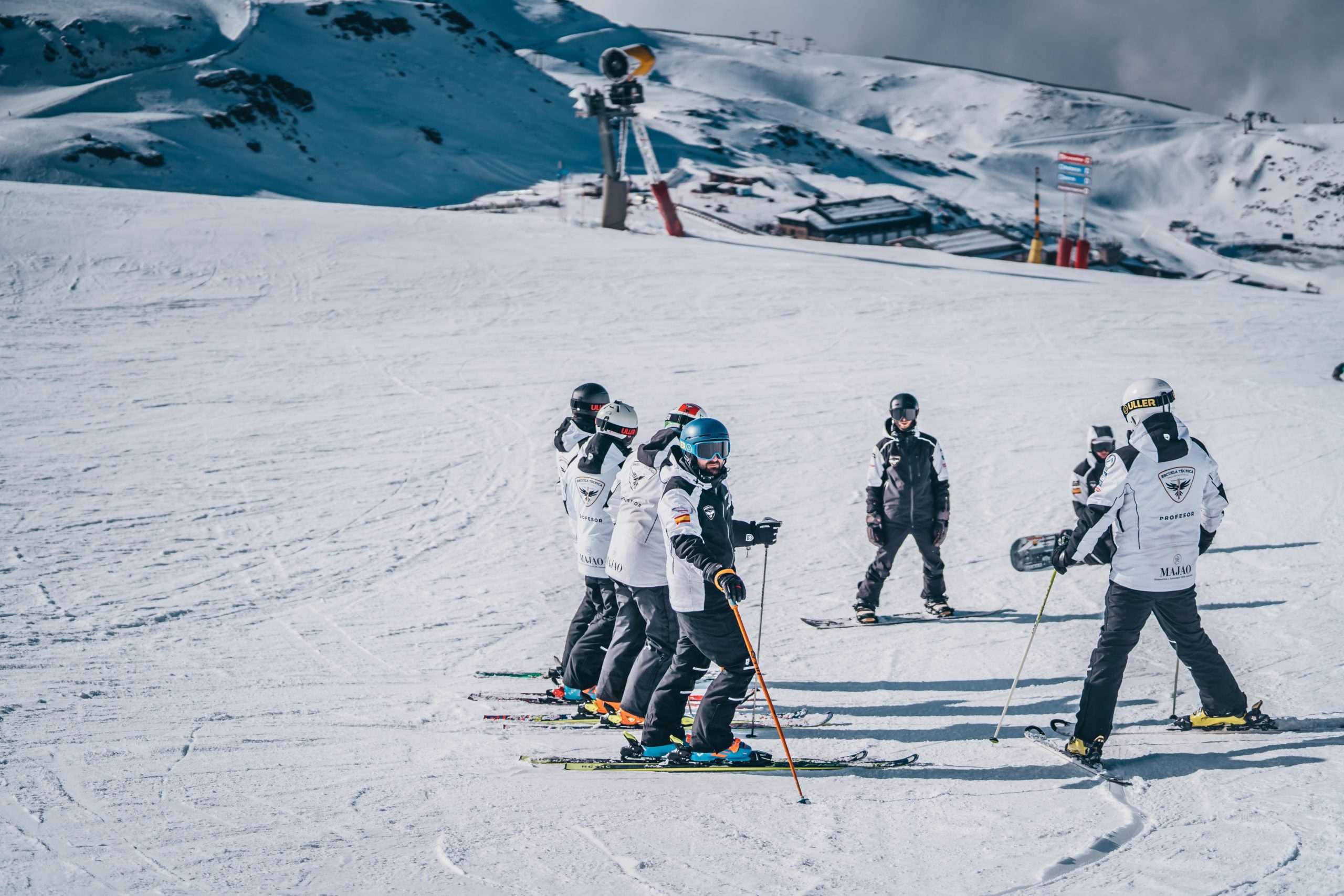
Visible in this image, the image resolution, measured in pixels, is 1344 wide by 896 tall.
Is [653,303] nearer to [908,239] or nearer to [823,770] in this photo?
[823,770]

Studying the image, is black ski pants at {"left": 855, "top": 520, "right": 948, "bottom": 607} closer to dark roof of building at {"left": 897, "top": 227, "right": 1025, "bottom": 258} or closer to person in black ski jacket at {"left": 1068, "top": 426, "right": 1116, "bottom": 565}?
person in black ski jacket at {"left": 1068, "top": 426, "right": 1116, "bottom": 565}

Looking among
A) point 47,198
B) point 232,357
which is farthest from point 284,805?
point 47,198

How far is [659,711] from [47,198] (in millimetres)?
24209

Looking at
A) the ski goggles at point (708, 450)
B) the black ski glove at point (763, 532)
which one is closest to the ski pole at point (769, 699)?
the black ski glove at point (763, 532)

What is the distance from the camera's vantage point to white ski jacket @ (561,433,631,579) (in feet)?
20.6

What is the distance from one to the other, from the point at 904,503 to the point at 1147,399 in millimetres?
2971

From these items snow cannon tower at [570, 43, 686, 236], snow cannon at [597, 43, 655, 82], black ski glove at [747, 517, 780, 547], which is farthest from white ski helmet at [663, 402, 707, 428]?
snow cannon at [597, 43, 655, 82]

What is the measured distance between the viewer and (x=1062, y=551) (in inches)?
220

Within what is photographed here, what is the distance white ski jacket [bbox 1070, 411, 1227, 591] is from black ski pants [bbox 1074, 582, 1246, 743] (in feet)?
0.29

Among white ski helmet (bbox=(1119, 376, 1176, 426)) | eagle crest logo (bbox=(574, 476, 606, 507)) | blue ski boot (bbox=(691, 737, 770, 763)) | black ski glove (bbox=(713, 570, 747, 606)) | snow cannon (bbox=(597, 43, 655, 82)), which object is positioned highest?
snow cannon (bbox=(597, 43, 655, 82))

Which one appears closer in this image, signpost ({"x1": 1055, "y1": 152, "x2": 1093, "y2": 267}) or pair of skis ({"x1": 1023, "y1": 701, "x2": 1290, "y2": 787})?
pair of skis ({"x1": 1023, "y1": 701, "x2": 1290, "y2": 787})

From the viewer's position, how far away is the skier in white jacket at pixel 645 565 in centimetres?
566

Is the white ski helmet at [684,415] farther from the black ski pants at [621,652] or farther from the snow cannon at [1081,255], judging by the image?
the snow cannon at [1081,255]

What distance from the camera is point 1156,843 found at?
14.4ft
